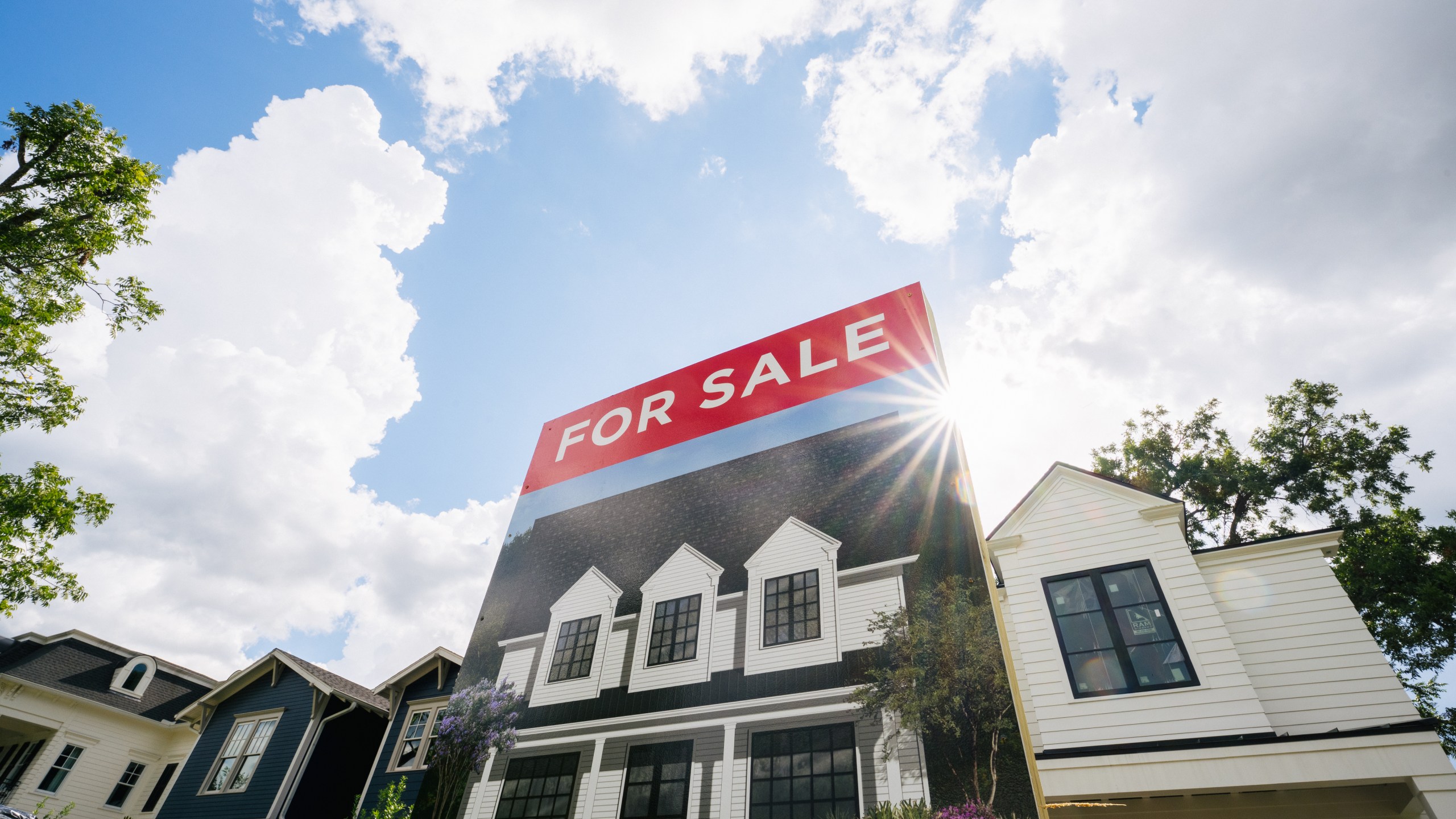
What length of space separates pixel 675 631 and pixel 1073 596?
16.4 ft

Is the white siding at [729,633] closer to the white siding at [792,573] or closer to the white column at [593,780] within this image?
the white siding at [792,573]

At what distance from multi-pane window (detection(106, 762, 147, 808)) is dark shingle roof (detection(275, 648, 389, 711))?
6246 mm

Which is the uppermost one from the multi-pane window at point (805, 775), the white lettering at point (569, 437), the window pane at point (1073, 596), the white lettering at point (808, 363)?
the white lettering at point (569, 437)

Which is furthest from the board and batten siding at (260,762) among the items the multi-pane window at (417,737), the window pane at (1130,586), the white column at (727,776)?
the window pane at (1130,586)

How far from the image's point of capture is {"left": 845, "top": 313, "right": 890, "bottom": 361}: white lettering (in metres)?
7.71

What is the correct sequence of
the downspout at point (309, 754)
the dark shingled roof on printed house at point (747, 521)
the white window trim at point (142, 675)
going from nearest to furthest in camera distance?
the dark shingled roof on printed house at point (747, 521), the downspout at point (309, 754), the white window trim at point (142, 675)

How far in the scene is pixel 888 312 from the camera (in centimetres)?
795

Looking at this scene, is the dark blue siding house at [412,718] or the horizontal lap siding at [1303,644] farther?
the dark blue siding house at [412,718]

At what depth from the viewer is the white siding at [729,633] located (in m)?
6.55

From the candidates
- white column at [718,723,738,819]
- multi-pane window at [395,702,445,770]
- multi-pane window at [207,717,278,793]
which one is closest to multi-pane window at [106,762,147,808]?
multi-pane window at [207,717,278,793]

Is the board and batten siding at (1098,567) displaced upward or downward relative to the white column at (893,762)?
upward

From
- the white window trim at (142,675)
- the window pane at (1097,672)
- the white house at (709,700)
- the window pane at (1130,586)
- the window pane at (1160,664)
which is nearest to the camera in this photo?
the white house at (709,700)

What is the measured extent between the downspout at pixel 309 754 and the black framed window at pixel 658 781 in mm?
12401

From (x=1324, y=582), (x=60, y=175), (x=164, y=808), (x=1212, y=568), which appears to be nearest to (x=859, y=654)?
(x=1212, y=568)
